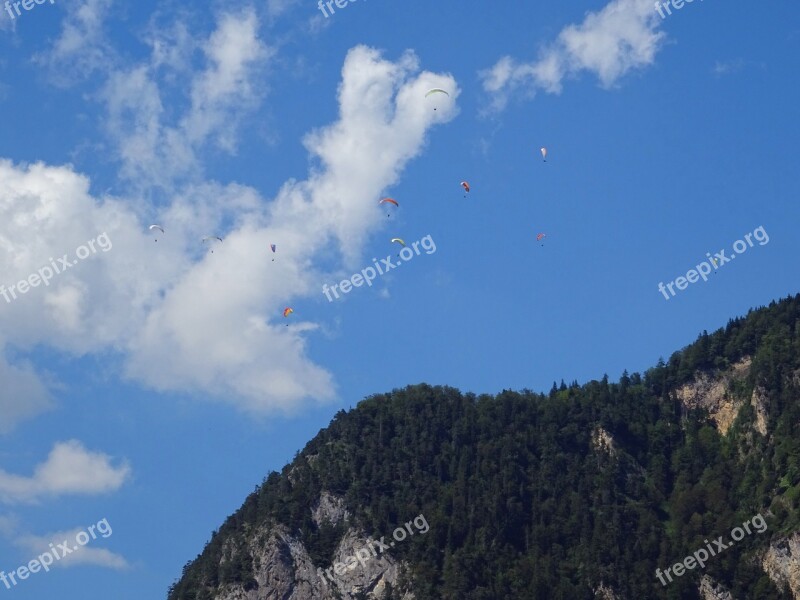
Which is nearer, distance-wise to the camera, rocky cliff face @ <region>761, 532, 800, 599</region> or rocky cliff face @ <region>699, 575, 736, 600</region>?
rocky cliff face @ <region>761, 532, 800, 599</region>

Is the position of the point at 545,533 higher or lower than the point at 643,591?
higher

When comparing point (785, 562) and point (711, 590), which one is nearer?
point (785, 562)

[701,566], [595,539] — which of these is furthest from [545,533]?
[701,566]

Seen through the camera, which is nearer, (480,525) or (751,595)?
(751,595)

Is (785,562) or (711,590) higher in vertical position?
(711,590)

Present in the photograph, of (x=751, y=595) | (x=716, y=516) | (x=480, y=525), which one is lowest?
(x=751, y=595)

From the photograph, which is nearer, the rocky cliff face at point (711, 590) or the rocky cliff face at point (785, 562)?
the rocky cliff face at point (785, 562)

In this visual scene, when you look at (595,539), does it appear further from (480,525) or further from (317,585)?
(317,585)
